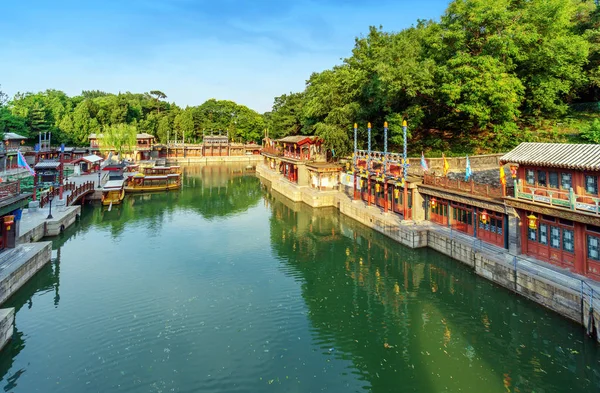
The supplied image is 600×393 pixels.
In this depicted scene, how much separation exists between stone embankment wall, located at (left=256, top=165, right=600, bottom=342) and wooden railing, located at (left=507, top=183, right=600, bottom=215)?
9.05ft

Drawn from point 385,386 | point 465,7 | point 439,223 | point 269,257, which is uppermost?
point 465,7

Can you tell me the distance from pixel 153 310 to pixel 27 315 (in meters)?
5.10

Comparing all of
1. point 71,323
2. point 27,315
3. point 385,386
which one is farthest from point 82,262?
point 385,386

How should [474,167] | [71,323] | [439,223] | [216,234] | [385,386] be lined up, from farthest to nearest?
[474,167], [216,234], [439,223], [71,323], [385,386]

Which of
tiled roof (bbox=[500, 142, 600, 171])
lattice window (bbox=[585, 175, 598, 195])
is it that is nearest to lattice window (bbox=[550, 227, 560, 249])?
lattice window (bbox=[585, 175, 598, 195])

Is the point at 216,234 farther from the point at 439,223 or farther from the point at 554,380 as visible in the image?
the point at 554,380

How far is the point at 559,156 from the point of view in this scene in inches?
576

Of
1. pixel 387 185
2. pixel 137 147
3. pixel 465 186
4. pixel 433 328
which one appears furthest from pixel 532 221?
pixel 137 147

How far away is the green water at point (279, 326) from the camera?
406 inches

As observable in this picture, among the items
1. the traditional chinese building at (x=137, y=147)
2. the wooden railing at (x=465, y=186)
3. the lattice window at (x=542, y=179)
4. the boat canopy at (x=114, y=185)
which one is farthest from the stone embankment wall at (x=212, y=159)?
the lattice window at (x=542, y=179)

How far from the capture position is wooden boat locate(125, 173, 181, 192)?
149ft

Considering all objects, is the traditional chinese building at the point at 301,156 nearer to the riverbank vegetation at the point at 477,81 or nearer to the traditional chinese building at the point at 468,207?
the riverbank vegetation at the point at 477,81

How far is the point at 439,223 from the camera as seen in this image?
22.8 m

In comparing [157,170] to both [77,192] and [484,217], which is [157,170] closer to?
[77,192]
